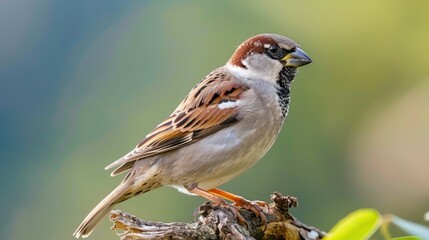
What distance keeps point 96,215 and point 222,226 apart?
24.0 inches

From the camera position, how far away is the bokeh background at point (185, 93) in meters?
6.86

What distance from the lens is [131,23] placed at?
33.5 feet

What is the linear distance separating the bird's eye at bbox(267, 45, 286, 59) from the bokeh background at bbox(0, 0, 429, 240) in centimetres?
334

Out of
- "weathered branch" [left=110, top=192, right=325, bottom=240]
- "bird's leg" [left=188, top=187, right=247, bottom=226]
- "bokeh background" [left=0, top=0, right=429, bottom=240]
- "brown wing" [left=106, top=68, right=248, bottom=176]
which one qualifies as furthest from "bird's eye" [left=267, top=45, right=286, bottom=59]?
"bokeh background" [left=0, top=0, right=429, bottom=240]

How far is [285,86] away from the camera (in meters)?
2.77

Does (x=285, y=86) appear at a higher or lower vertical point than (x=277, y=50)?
lower

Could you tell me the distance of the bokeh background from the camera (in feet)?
22.5

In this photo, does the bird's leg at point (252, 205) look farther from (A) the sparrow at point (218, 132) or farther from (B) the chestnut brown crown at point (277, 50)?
(B) the chestnut brown crown at point (277, 50)

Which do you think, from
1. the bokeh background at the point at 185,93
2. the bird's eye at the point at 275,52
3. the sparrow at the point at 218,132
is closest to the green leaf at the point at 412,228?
the sparrow at the point at 218,132

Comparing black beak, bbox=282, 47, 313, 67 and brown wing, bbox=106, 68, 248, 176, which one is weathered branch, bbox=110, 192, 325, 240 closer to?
brown wing, bbox=106, 68, 248, 176

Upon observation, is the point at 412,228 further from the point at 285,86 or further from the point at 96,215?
the point at 285,86

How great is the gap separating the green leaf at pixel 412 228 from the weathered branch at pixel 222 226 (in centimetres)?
113

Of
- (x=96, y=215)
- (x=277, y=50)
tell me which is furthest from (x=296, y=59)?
(x=96, y=215)

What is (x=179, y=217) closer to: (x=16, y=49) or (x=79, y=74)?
(x=79, y=74)
